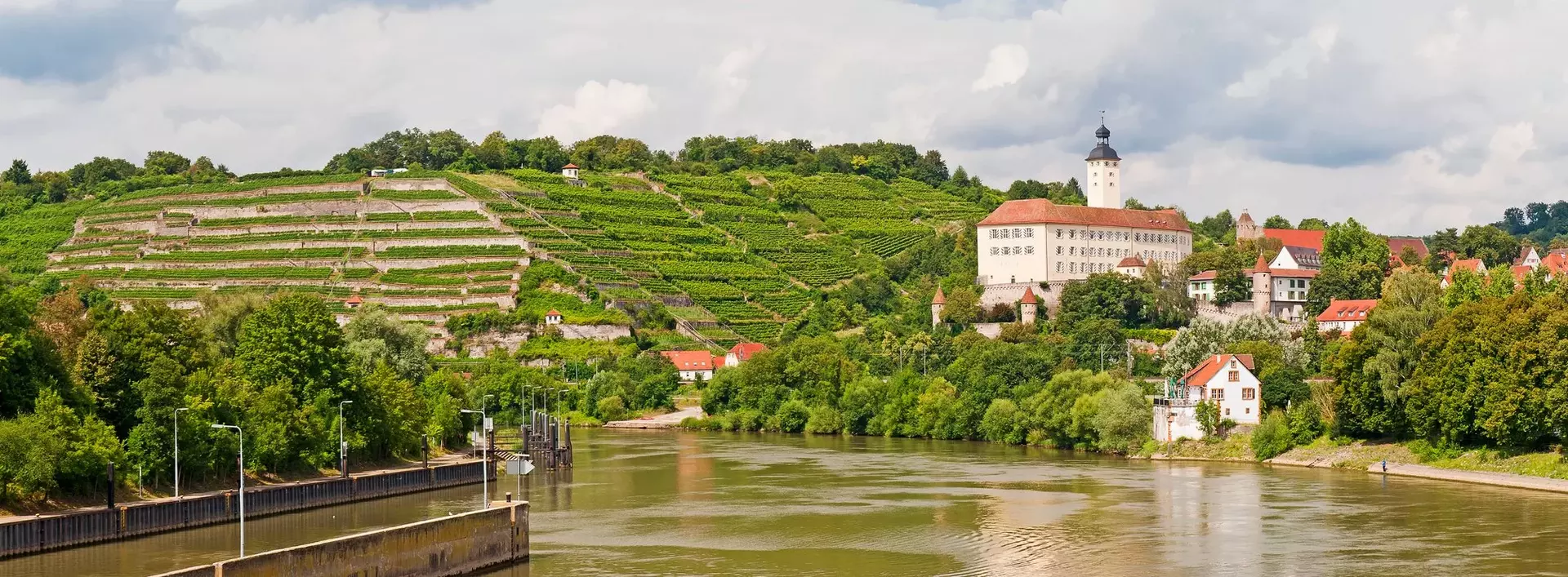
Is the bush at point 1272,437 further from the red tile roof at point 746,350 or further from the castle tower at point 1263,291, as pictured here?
the red tile roof at point 746,350

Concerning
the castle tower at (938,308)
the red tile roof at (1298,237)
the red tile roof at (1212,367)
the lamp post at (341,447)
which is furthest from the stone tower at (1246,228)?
the lamp post at (341,447)

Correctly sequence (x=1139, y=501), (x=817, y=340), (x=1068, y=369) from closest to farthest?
(x=1139, y=501)
(x=1068, y=369)
(x=817, y=340)

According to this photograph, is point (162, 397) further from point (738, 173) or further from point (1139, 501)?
point (738, 173)

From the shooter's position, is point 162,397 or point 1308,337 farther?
point 1308,337

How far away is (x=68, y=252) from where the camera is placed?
143625 mm

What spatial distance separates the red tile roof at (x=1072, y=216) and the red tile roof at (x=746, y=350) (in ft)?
62.0

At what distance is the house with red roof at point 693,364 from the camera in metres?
117

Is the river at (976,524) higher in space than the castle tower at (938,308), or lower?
lower

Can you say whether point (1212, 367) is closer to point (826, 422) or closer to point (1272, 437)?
point (1272, 437)

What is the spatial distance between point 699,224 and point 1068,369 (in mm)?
70968

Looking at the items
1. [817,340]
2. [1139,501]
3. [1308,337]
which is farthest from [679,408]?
[1139,501]

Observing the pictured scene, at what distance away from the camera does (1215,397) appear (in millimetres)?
74312

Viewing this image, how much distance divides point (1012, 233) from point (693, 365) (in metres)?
24.1

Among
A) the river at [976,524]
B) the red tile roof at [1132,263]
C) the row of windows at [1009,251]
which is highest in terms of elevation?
the row of windows at [1009,251]
